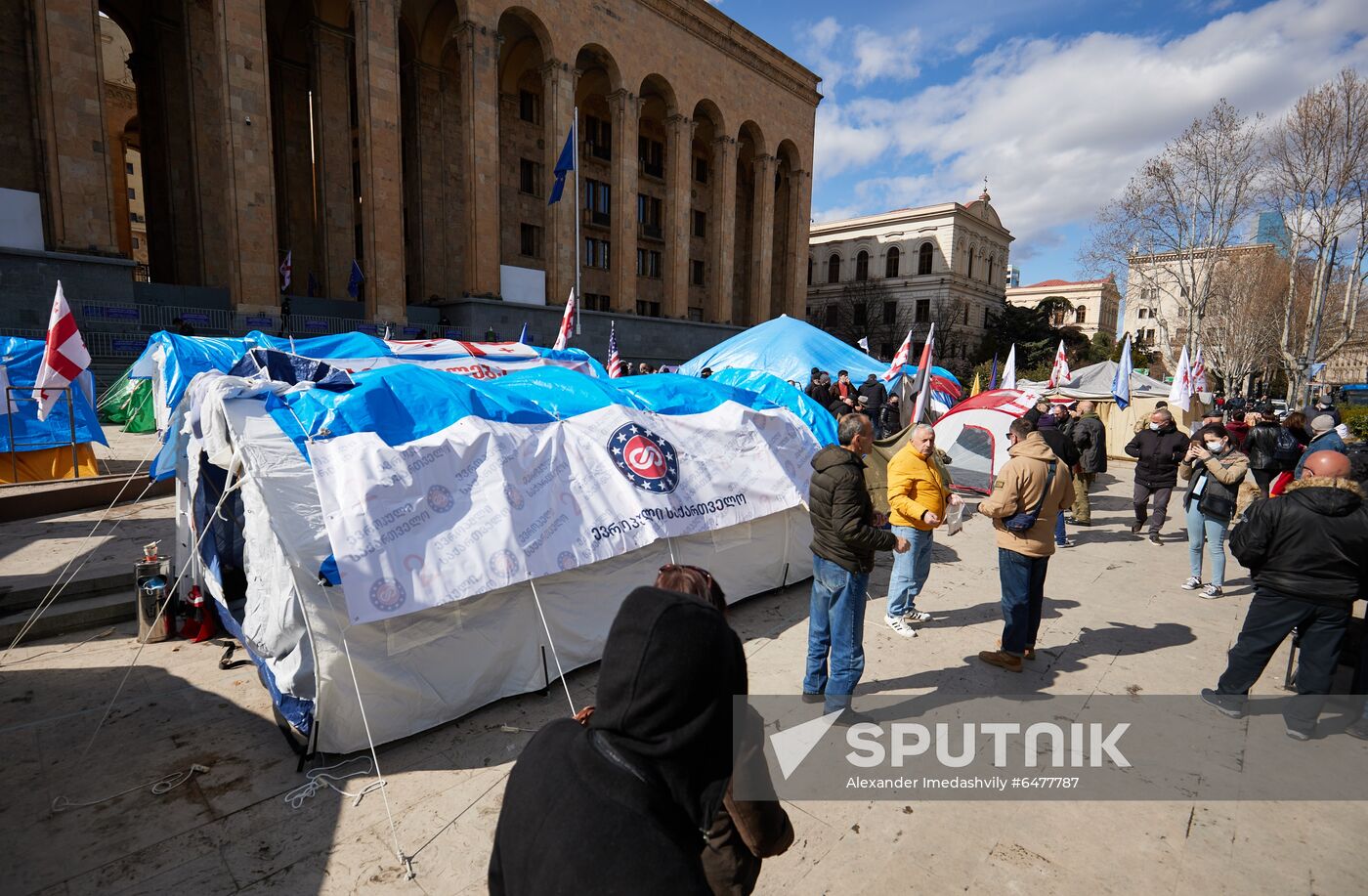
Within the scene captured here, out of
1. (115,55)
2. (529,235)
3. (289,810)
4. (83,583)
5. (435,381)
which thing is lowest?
(289,810)

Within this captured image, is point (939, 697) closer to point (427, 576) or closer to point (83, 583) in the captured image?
Answer: point (427, 576)

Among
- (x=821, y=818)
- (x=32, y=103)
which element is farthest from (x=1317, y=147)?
(x=32, y=103)

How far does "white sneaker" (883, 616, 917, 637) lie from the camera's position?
6105 mm

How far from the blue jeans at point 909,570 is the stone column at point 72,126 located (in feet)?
73.5

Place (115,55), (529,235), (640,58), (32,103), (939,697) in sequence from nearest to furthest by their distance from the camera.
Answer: (939,697), (32,103), (640,58), (529,235), (115,55)

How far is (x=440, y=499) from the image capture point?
465 cm

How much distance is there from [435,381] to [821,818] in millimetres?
4464

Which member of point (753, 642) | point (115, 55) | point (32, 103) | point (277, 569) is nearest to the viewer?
point (277, 569)

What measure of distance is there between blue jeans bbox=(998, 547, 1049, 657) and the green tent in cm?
1866

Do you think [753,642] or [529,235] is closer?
[753,642]

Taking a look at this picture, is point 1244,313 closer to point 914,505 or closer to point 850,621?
point 914,505

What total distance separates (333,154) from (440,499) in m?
26.9

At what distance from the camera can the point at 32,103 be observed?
17.5 meters

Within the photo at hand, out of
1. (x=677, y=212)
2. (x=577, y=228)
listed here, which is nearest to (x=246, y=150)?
(x=577, y=228)
